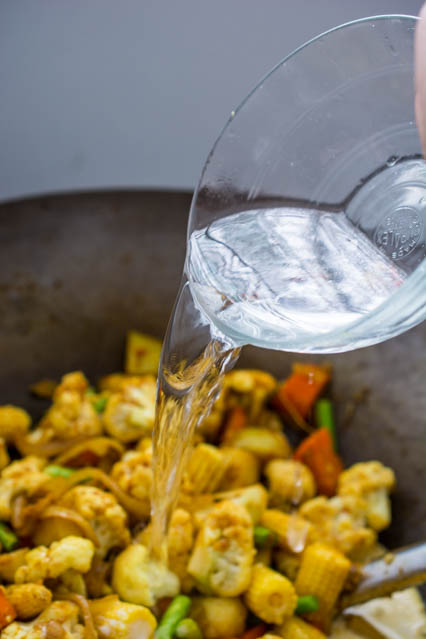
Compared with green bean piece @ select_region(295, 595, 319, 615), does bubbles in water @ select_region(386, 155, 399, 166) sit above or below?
above

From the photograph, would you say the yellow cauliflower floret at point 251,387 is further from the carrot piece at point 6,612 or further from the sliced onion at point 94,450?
the carrot piece at point 6,612

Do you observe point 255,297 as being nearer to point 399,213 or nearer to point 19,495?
point 399,213

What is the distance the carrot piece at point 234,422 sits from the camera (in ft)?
5.58

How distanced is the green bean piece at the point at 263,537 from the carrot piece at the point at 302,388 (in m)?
0.39

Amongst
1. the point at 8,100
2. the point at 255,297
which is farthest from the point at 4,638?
the point at 8,100

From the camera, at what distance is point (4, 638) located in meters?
1.09

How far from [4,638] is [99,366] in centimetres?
86

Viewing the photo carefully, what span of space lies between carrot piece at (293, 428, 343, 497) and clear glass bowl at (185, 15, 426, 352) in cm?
69

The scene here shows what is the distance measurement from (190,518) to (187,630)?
209 millimetres

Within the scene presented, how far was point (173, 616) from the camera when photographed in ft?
4.11

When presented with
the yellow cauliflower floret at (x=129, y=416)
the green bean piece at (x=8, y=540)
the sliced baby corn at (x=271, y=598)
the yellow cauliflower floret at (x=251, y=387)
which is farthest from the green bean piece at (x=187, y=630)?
the yellow cauliflower floret at (x=251, y=387)

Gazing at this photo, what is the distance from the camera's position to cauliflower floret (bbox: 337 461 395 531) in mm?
1529

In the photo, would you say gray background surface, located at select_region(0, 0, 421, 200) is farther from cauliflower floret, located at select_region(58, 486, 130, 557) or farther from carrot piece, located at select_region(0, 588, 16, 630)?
carrot piece, located at select_region(0, 588, 16, 630)

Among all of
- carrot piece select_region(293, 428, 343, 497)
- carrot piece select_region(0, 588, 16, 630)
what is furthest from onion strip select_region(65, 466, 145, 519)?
carrot piece select_region(293, 428, 343, 497)
